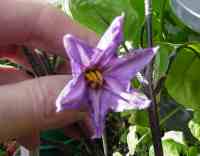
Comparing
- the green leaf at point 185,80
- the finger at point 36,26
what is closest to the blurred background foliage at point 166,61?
the green leaf at point 185,80

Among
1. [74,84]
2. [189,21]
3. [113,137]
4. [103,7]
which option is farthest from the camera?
[113,137]

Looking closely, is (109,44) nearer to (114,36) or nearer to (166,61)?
(114,36)

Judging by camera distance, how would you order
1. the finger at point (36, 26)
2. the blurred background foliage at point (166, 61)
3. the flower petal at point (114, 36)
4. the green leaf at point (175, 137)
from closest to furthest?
the flower petal at point (114, 36) < the finger at point (36, 26) < the blurred background foliage at point (166, 61) < the green leaf at point (175, 137)

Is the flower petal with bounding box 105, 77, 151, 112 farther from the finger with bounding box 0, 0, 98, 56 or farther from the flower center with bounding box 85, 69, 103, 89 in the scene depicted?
the finger with bounding box 0, 0, 98, 56

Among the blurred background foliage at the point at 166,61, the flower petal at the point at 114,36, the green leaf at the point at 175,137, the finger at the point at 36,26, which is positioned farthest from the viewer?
the green leaf at the point at 175,137

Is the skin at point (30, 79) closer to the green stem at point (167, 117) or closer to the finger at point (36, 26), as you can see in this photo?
the finger at point (36, 26)

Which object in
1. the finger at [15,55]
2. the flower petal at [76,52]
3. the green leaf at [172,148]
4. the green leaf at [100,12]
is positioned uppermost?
the green leaf at [100,12]

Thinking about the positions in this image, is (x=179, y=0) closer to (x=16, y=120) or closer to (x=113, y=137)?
(x=16, y=120)

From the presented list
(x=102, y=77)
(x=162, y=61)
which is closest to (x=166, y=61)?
(x=162, y=61)

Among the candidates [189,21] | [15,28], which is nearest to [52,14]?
[15,28]
